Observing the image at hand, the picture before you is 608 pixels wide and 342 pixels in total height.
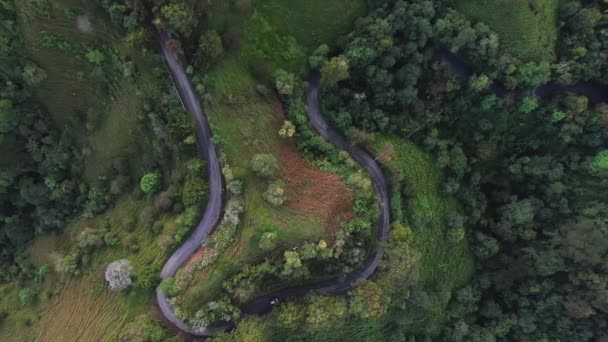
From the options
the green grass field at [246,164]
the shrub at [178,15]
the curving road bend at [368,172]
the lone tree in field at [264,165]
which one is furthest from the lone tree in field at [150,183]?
the curving road bend at [368,172]

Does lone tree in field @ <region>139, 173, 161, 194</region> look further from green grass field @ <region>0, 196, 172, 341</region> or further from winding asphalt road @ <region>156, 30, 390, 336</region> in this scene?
winding asphalt road @ <region>156, 30, 390, 336</region>

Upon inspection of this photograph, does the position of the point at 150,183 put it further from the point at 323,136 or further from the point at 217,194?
the point at 323,136

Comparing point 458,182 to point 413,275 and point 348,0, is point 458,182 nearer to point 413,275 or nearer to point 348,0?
point 413,275

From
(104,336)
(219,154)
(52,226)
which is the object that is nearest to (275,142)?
(219,154)

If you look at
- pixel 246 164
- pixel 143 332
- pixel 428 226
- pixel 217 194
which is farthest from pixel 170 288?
pixel 428 226

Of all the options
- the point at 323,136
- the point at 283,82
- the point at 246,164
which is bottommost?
the point at 246,164

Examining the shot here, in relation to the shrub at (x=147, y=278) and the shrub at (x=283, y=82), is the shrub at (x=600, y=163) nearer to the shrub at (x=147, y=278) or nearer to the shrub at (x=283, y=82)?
the shrub at (x=283, y=82)
